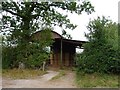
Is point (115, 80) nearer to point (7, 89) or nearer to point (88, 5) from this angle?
point (7, 89)

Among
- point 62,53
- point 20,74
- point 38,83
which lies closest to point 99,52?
point 38,83

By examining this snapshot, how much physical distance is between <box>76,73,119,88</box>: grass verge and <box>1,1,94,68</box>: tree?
5860mm

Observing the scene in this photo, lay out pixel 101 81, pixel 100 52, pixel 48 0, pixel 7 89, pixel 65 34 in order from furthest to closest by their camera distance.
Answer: pixel 65 34
pixel 48 0
pixel 100 52
pixel 101 81
pixel 7 89

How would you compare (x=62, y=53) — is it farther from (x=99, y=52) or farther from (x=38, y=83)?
(x=38, y=83)

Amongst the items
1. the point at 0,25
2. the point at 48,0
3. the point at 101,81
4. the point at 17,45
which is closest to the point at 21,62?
the point at 17,45

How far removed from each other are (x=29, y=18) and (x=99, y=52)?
7.29m

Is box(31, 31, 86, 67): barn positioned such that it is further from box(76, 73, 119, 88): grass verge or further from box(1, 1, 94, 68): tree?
box(76, 73, 119, 88): grass verge

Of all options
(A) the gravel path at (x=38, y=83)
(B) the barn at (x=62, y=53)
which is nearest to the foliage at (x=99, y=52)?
(A) the gravel path at (x=38, y=83)

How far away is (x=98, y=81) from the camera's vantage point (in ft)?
39.9

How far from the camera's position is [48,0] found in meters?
18.5

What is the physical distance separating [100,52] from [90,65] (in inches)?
37.0

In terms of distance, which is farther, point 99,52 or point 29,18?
point 29,18

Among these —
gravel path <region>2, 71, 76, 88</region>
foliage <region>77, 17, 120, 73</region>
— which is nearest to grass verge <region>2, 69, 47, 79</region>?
gravel path <region>2, 71, 76, 88</region>

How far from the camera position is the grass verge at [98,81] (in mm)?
11292
